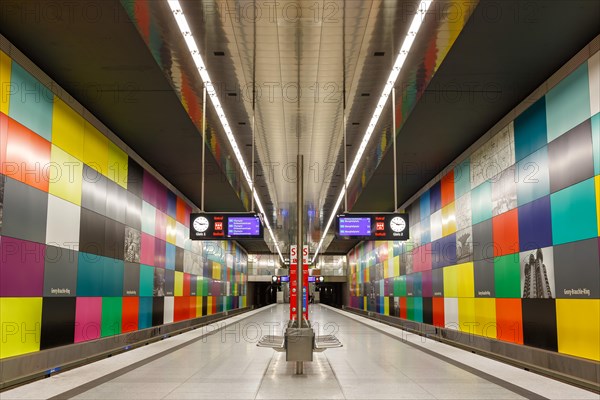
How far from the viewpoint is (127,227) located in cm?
1362

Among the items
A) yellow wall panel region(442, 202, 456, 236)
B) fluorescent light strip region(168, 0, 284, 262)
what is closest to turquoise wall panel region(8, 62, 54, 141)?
fluorescent light strip region(168, 0, 284, 262)

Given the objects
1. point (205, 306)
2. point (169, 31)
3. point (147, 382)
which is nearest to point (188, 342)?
point (147, 382)

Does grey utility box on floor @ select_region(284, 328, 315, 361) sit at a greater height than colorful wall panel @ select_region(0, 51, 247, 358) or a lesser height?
lesser

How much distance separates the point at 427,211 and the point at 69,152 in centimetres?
1158

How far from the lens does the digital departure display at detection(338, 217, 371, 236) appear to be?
1204 centimetres

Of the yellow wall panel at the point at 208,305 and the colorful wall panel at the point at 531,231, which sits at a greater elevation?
the colorful wall panel at the point at 531,231

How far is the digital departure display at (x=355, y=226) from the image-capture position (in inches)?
474

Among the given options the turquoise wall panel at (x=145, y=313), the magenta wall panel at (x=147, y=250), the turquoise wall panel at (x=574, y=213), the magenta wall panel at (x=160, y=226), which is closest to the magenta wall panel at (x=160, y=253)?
the magenta wall panel at (x=160, y=226)

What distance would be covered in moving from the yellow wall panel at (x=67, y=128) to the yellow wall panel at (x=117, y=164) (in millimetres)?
1680

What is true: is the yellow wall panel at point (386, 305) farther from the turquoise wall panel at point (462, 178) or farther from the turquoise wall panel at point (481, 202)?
the turquoise wall panel at point (481, 202)

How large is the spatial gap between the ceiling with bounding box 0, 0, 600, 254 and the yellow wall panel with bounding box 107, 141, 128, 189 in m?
0.37

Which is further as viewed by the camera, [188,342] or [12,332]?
[188,342]

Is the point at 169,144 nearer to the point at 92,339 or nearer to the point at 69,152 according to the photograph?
the point at 69,152

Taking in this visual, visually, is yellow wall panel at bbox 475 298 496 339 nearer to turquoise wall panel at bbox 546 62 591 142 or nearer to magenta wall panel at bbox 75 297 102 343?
turquoise wall panel at bbox 546 62 591 142
